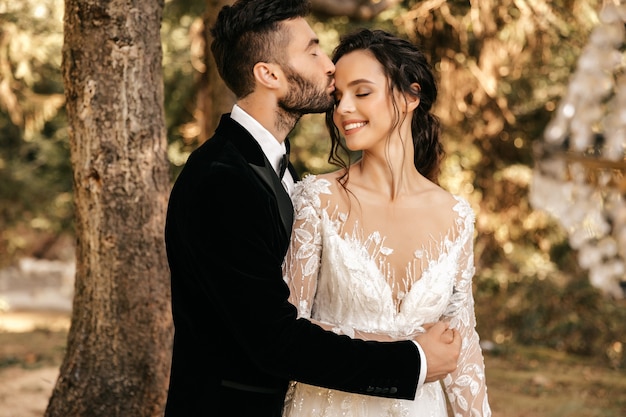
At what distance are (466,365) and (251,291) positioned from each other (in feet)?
2.96

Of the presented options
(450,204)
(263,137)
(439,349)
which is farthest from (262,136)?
(439,349)

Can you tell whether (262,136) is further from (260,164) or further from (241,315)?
(241,315)

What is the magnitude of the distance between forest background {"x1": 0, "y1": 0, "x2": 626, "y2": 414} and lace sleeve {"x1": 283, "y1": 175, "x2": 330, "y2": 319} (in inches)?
159

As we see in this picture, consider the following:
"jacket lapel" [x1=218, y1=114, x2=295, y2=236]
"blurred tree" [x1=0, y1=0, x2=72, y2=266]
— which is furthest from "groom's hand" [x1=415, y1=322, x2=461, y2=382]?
"blurred tree" [x1=0, y1=0, x2=72, y2=266]

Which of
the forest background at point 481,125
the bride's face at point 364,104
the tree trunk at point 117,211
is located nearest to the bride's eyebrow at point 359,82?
the bride's face at point 364,104

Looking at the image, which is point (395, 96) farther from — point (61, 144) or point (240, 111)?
point (61, 144)

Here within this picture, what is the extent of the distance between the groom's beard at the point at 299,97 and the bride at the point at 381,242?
7cm

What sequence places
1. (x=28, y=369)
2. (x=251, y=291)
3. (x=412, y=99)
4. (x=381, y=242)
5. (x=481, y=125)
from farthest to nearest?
(x=481, y=125) → (x=28, y=369) → (x=412, y=99) → (x=381, y=242) → (x=251, y=291)

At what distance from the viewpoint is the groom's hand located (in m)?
2.27

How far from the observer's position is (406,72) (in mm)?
2637

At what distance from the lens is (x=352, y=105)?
255 cm

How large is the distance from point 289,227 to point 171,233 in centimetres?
36

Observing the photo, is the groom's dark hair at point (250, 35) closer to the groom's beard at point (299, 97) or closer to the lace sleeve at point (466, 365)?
the groom's beard at point (299, 97)

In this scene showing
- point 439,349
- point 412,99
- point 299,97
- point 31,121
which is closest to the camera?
point 439,349
